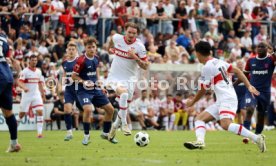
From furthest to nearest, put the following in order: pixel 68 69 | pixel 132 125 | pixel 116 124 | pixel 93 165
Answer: pixel 132 125
pixel 68 69
pixel 116 124
pixel 93 165

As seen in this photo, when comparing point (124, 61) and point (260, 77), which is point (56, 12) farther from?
point (260, 77)

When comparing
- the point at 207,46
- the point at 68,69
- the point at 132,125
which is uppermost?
the point at 207,46

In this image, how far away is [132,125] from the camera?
33719 mm

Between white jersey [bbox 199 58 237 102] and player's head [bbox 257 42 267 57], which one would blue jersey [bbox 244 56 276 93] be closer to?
player's head [bbox 257 42 267 57]

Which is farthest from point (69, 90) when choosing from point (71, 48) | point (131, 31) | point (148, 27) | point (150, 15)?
point (148, 27)

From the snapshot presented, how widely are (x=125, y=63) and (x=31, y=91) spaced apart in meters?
6.45

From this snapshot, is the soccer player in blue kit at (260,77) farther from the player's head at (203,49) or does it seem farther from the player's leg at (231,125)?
the player's head at (203,49)

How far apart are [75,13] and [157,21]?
412 centimetres

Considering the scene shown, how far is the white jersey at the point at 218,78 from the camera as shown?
15.9 m

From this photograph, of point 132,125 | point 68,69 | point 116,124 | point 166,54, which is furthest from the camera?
point 166,54

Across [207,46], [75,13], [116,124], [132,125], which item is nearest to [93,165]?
[207,46]

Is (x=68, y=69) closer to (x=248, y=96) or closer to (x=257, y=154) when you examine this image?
(x=248, y=96)

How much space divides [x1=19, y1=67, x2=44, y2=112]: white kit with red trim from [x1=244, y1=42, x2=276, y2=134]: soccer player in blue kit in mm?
7765

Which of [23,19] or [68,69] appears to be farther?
[23,19]
